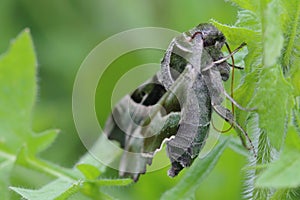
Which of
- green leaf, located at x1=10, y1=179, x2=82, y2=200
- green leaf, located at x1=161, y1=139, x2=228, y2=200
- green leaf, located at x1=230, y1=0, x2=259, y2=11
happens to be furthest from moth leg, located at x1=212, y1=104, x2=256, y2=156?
green leaf, located at x1=10, y1=179, x2=82, y2=200

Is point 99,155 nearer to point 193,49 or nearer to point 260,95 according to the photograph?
point 193,49

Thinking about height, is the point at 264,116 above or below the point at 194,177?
above

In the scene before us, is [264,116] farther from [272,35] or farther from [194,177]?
[194,177]

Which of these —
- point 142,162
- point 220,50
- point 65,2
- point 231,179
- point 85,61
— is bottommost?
point 231,179

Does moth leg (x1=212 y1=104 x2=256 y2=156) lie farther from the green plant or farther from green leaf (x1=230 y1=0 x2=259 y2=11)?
green leaf (x1=230 y1=0 x2=259 y2=11)

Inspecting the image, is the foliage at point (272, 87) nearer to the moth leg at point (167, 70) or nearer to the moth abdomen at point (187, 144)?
the moth abdomen at point (187, 144)

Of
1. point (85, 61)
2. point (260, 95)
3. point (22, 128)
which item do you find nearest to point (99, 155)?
point (22, 128)

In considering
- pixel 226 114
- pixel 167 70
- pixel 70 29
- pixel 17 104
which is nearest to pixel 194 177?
pixel 226 114

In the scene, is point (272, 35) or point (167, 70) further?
point (167, 70)
